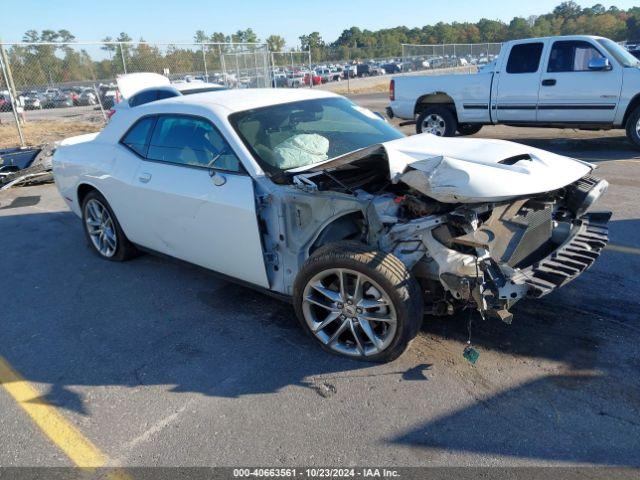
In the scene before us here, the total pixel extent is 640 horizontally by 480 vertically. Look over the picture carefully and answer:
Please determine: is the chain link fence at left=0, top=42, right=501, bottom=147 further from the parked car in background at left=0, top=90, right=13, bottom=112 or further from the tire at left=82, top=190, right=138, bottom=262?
the tire at left=82, top=190, right=138, bottom=262

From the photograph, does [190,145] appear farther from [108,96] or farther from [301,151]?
[108,96]

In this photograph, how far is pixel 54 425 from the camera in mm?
2986

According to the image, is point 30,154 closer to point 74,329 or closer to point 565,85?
point 74,329

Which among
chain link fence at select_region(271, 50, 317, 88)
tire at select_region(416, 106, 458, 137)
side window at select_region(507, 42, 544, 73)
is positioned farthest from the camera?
chain link fence at select_region(271, 50, 317, 88)

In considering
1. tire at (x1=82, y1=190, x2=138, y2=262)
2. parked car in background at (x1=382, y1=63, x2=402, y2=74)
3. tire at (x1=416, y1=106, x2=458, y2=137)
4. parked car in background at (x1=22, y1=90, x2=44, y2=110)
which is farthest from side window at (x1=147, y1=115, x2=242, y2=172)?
parked car in background at (x1=382, y1=63, x2=402, y2=74)

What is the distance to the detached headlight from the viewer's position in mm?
3681

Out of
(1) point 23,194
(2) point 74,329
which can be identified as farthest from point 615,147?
(1) point 23,194

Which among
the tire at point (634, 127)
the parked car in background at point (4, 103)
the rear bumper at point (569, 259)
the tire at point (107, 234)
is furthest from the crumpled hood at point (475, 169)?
the parked car in background at point (4, 103)

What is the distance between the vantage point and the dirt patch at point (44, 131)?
50.2 ft

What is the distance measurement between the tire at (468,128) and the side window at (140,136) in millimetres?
7945

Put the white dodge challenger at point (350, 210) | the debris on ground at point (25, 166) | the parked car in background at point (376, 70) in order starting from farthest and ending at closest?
the parked car in background at point (376, 70), the debris on ground at point (25, 166), the white dodge challenger at point (350, 210)

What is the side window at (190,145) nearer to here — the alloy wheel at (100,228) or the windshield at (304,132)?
the windshield at (304,132)

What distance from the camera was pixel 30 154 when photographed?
30.7 ft

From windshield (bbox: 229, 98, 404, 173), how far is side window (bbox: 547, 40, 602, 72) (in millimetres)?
6478
